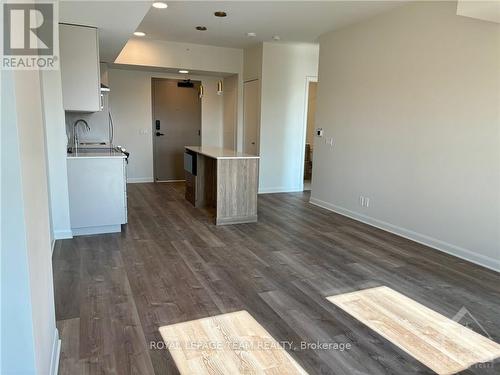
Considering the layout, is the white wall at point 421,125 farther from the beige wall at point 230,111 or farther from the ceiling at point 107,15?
the ceiling at point 107,15

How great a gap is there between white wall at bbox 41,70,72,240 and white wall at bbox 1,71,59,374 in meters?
2.49

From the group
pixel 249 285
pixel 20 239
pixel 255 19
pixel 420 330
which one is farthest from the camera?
pixel 255 19

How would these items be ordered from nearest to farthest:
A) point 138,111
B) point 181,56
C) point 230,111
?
point 181,56 → point 138,111 → point 230,111

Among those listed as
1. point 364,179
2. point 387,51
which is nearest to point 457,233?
point 364,179

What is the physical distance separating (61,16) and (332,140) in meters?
3.87

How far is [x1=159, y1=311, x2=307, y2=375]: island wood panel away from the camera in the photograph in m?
1.96

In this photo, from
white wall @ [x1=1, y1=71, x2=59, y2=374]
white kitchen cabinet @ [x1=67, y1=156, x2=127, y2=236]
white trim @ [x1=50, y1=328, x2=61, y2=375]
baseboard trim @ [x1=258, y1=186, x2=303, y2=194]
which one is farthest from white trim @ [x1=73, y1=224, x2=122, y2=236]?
baseboard trim @ [x1=258, y1=186, x2=303, y2=194]

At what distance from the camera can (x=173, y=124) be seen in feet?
25.8

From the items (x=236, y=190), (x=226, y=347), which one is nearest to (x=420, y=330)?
(x=226, y=347)

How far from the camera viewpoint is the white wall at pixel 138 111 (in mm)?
7250

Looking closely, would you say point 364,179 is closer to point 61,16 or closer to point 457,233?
point 457,233

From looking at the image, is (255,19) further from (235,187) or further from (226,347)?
(226,347)

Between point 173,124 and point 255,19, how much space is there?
3.57 m

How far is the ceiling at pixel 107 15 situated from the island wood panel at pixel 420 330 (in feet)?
9.98
